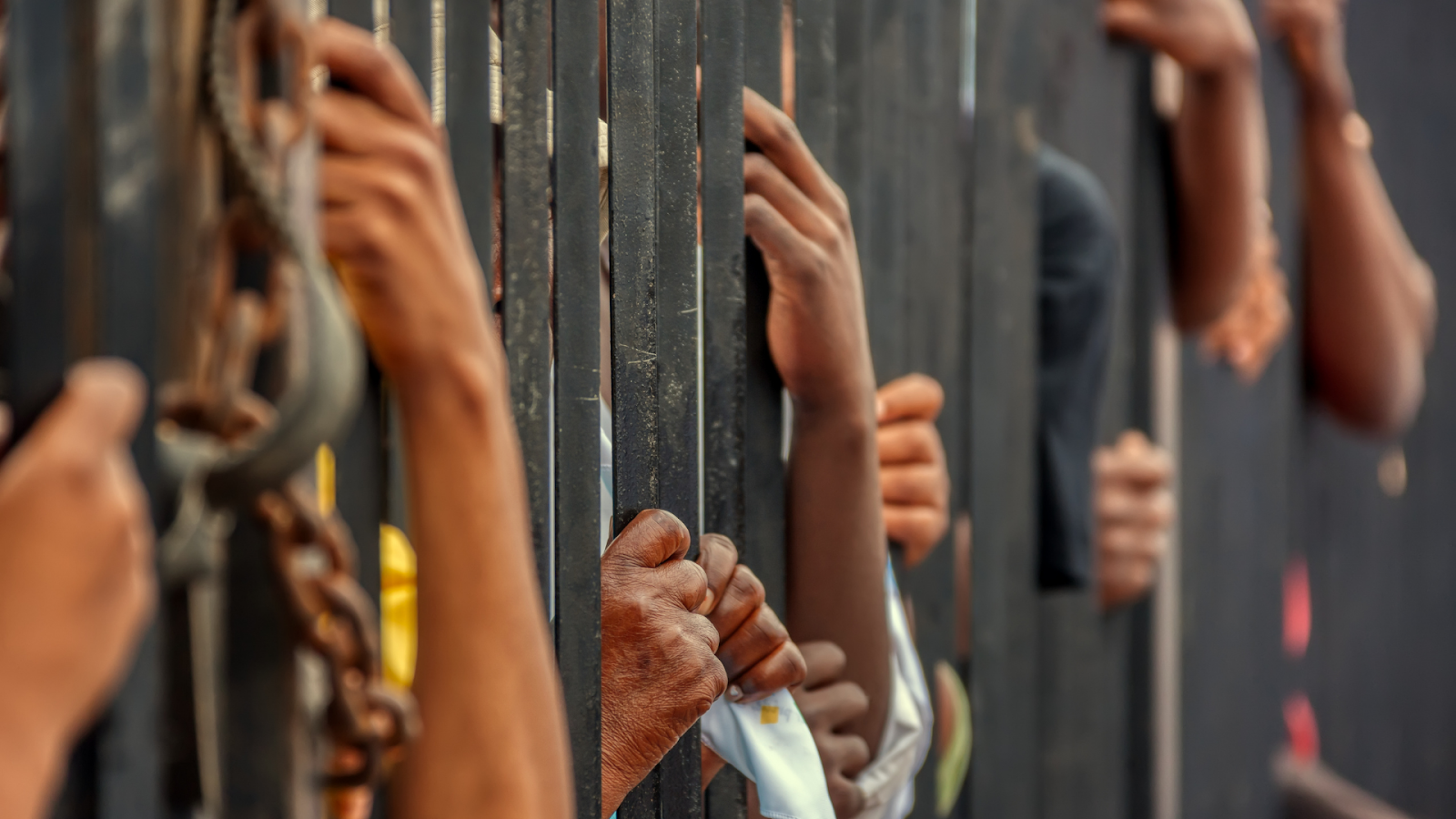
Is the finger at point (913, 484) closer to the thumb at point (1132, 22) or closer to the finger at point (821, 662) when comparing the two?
the finger at point (821, 662)

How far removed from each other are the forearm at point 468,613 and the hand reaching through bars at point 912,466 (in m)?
0.53

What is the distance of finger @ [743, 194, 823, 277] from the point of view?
90cm

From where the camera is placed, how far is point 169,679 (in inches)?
17.1

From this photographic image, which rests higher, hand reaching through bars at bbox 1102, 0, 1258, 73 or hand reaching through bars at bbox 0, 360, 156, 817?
hand reaching through bars at bbox 1102, 0, 1258, 73

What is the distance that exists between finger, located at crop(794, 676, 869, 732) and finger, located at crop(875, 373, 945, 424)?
0.80 feet

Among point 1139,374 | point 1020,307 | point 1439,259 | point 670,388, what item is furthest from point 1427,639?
point 670,388

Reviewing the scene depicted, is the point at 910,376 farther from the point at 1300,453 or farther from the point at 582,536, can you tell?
the point at 1300,453

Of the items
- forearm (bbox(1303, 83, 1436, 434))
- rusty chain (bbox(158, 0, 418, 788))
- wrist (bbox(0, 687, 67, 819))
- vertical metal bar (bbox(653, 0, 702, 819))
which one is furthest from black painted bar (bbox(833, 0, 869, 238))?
forearm (bbox(1303, 83, 1436, 434))

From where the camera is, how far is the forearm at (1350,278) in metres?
2.27

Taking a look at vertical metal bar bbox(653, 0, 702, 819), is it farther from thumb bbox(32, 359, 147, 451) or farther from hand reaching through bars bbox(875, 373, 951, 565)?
thumb bbox(32, 359, 147, 451)

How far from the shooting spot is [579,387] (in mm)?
711

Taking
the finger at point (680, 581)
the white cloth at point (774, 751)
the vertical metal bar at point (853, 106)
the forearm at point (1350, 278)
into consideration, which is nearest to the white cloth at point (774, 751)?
the white cloth at point (774, 751)

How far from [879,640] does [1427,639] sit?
98.2 inches

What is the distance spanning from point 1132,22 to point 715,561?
122cm
